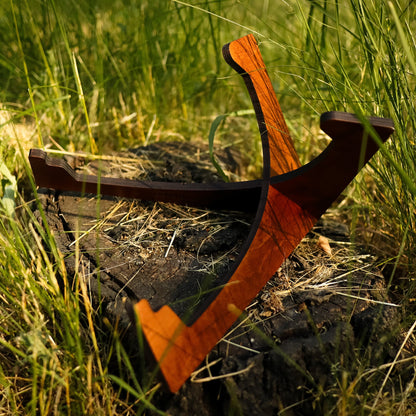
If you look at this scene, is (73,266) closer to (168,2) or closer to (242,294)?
(242,294)

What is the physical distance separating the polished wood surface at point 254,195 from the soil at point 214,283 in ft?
0.25

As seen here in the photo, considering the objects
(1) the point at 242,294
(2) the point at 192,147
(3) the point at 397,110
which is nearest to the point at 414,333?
(1) the point at 242,294

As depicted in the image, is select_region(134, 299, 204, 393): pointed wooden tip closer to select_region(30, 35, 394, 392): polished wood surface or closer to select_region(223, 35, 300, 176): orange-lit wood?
select_region(30, 35, 394, 392): polished wood surface

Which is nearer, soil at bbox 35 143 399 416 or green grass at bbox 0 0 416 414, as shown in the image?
soil at bbox 35 143 399 416

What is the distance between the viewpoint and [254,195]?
1.61 m

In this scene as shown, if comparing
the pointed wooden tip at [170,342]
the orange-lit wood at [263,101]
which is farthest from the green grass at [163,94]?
the pointed wooden tip at [170,342]

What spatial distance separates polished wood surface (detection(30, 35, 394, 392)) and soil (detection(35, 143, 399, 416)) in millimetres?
77

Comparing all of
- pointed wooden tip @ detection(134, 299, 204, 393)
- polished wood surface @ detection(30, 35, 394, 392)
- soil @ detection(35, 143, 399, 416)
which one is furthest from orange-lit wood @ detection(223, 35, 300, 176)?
pointed wooden tip @ detection(134, 299, 204, 393)

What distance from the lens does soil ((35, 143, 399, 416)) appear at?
1202 millimetres

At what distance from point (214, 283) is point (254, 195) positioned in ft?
1.22

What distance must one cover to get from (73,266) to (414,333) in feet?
3.82

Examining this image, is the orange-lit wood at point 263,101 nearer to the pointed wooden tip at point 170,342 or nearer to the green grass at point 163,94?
the green grass at point 163,94

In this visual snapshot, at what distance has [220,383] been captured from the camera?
47.0 inches

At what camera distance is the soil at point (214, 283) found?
1202 mm
